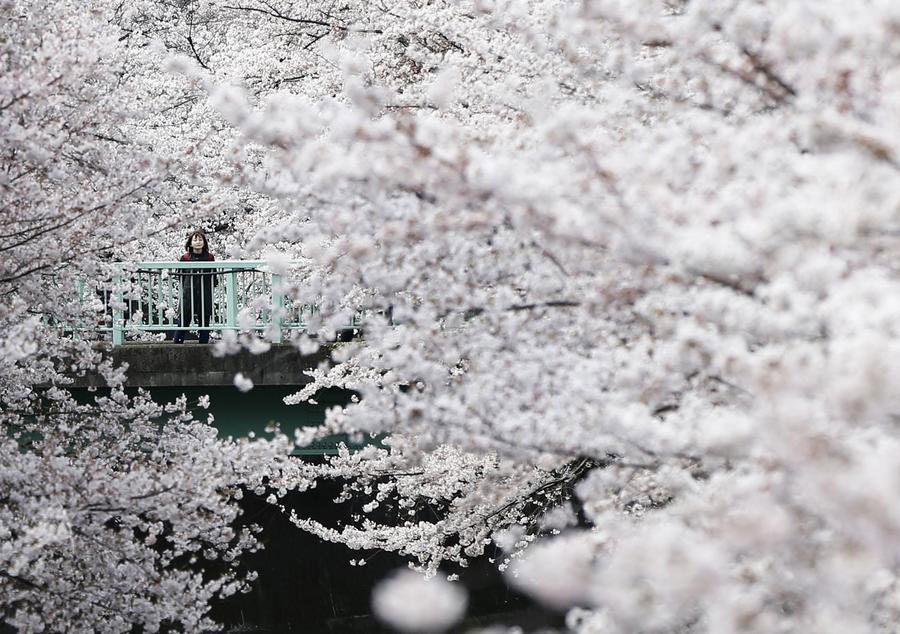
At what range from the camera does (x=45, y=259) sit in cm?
954

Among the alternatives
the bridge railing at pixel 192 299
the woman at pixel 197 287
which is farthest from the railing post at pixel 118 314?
the woman at pixel 197 287

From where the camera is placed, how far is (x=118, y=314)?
12.6m

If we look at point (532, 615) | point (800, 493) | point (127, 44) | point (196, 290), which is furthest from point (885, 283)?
point (127, 44)

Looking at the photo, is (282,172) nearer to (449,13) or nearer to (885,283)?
(885,283)

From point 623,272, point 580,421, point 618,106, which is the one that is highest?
point 618,106

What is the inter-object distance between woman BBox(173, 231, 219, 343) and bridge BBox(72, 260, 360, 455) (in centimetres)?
2

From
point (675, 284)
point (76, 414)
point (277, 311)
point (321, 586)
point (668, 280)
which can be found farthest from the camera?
point (321, 586)

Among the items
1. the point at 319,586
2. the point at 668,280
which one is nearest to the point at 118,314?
the point at 319,586

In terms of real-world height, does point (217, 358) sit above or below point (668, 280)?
above

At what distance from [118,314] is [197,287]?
7.40 ft

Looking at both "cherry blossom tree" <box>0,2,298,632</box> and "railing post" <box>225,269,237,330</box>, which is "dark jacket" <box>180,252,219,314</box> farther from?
"cherry blossom tree" <box>0,2,298,632</box>

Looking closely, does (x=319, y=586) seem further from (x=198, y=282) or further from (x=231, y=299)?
(x=231, y=299)

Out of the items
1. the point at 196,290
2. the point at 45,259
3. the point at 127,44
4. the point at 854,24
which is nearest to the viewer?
the point at 854,24

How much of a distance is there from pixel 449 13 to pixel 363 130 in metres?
6.00
